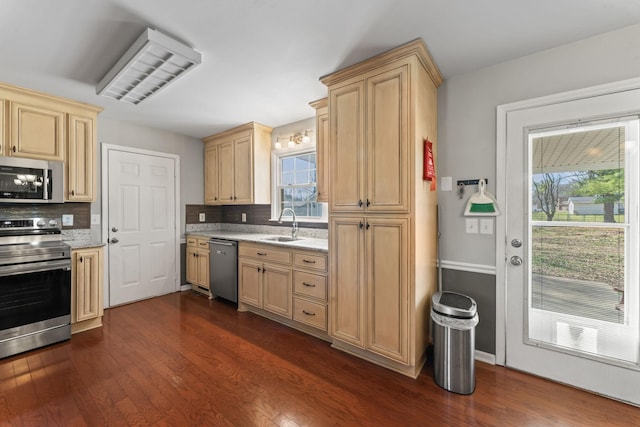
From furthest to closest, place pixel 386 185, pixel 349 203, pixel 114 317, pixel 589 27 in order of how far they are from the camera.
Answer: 1. pixel 114 317
2. pixel 349 203
3. pixel 386 185
4. pixel 589 27

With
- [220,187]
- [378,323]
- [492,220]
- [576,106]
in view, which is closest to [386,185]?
[492,220]

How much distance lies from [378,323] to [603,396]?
60.2 inches

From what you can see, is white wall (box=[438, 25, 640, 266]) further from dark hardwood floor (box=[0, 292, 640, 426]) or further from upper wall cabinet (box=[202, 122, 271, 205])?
upper wall cabinet (box=[202, 122, 271, 205])

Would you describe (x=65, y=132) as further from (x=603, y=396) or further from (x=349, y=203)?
(x=603, y=396)

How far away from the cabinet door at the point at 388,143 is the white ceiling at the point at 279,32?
0.27m

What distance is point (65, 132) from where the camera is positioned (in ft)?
9.95

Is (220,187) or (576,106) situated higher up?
(576,106)

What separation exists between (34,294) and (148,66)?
90.2 inches

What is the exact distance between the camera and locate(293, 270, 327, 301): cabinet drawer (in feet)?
8.75

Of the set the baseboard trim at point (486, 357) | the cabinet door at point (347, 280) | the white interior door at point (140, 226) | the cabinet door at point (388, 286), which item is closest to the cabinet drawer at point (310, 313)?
the cabinet door at point (347, 280)

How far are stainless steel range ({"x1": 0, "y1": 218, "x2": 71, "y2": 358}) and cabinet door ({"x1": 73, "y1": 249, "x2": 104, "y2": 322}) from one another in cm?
17

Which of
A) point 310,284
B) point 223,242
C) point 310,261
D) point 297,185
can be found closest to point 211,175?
point 223,242

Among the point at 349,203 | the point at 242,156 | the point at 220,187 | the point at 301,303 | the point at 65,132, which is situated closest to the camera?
the point at 349,203

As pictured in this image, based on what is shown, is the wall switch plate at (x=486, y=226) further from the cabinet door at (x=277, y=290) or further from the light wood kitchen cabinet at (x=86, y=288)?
the light wood kitchen cabinet at (x=86, y=288)
